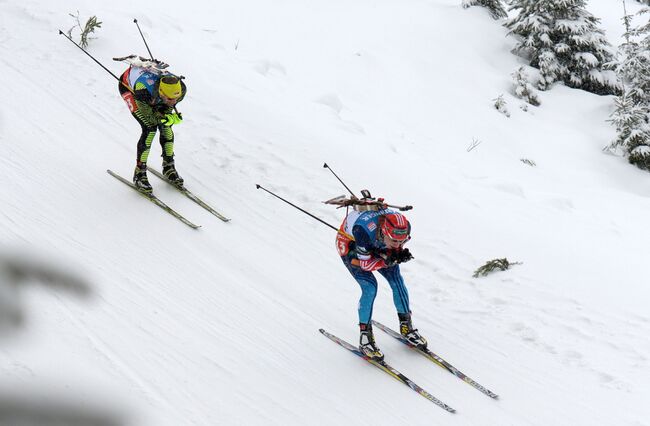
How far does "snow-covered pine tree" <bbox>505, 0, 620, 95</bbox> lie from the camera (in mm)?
16109

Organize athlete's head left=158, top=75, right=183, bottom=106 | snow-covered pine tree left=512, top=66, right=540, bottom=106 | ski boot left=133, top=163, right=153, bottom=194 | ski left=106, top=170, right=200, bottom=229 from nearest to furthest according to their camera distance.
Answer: athlete's head left=158, top=75, right=183, bottom=106 → ski left=106, top=170, right=200, bottom=229 → ski boot left=133, top=163, right=153, bottom=194 → snow-covered pine tree left=512, top=66, right=540, bottom=106

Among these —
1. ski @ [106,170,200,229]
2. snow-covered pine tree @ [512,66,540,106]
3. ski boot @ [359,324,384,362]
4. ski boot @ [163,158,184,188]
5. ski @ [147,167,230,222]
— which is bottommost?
ski @ [147,167,230,222]

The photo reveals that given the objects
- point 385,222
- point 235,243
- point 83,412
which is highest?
point 83,412

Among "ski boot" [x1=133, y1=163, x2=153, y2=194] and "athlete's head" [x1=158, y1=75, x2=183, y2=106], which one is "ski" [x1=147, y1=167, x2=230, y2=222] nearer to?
"ski boot" [x1=133, y1=163, x2=153, y2=194]

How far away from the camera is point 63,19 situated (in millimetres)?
13938

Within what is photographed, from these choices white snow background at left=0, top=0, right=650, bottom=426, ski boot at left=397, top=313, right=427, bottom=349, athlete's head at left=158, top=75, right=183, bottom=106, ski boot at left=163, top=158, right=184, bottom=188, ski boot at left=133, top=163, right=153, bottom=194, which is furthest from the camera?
ski boot at left=163, top=158, right=184, bottom=188

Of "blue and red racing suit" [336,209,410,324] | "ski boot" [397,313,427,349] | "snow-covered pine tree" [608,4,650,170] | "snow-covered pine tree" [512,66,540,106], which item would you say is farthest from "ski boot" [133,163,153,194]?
"snow-covered pine tree" [512,66,540,106]

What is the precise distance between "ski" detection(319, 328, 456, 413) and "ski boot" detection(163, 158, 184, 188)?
3723 mm

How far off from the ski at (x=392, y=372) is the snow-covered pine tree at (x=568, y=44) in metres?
12.5

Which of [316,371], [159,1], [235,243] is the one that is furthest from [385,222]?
[159,1]

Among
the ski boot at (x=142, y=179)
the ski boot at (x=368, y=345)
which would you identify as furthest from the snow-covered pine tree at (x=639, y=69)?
the ski boot at (x=142, y=179)

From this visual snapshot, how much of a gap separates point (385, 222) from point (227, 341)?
2056mm

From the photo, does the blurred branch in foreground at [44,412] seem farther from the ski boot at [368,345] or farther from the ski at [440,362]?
the ski at [440,362]

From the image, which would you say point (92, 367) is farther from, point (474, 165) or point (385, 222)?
point (474, 165)
